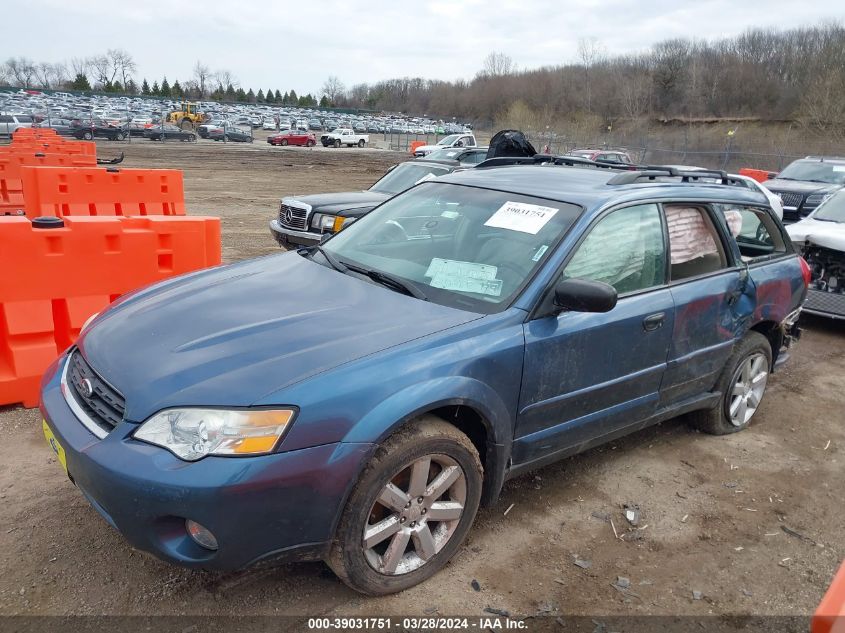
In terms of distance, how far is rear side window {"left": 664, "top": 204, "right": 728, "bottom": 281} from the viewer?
3.76 m

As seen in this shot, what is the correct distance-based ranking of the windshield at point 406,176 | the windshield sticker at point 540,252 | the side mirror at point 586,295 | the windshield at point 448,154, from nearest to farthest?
the side mirror at point 586,295, the windshield sticker at point 540,252, the windshield at point 406,176, the windshield at point 448,154

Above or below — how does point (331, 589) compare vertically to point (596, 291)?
below

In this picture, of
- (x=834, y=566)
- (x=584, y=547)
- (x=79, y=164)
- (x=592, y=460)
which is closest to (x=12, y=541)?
(x=584, y=547)

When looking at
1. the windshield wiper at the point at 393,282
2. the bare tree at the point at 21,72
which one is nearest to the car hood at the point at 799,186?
the windshield wiper at the point at 393,282

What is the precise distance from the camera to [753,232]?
4598 millimetres

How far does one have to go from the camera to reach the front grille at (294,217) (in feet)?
27.9

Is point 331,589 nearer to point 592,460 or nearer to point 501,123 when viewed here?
A: point 592,460

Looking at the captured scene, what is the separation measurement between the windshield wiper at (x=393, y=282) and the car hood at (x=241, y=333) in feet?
0.18

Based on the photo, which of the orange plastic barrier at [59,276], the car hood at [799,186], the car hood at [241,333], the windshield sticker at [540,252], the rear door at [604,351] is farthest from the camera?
the car hood at [799,186]

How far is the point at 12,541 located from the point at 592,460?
3150 mm

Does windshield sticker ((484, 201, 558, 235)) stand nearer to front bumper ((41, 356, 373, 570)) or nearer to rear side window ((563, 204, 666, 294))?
rear side window ((563, 204, 666, 294))

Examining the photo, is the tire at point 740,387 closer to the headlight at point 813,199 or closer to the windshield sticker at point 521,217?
the windshield sticker at point 521,217

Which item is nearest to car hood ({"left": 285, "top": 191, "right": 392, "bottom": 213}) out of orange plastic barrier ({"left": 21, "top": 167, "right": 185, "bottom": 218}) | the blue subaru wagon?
orange plastic barrier ({"left": 21, "top": 167, "right": 185, "bottom": 218})

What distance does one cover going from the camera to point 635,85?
88438 millimetres
